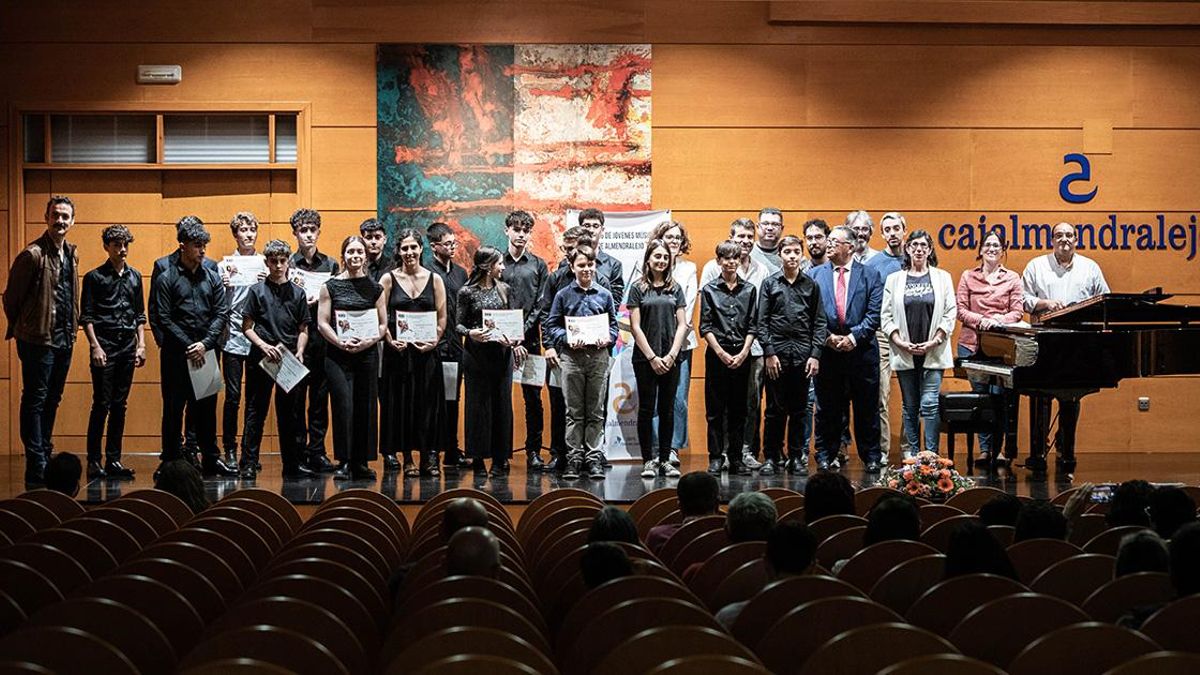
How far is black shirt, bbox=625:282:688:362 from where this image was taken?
8586 millimetres

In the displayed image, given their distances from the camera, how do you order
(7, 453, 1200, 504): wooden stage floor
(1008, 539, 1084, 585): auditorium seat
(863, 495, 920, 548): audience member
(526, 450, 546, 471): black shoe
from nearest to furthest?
(1008, 539, 1084, 585): auditorium seat, (863, 495, 920, 548): audience member, (7, 453, 1200, 504): wooden stage floor, (526, 450, 546, 471): black shoe

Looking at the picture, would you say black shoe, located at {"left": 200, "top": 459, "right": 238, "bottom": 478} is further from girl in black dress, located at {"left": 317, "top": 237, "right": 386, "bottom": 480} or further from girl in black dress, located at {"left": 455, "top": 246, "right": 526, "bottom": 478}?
girl in black dress, located at {"left": 455, "top": 246, "right": 526, "bottom": 478}

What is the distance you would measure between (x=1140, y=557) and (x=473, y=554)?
180cm

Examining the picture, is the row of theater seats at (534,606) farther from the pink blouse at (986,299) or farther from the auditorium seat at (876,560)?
the pink blouse at (986,299)

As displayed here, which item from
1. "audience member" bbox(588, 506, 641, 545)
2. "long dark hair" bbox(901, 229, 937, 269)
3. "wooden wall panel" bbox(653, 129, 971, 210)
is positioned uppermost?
"wooden wall panel" bbox(653, 129, 971, 210)

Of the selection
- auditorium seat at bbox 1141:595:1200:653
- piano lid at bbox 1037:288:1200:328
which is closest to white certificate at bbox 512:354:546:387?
piano lid at bbox 1037:288:1200:328

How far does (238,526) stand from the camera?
489cm

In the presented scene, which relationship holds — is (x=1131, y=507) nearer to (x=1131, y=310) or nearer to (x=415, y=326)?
(x=1131, y=310)

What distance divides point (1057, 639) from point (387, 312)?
6134 mm

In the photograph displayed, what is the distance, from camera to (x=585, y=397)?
861cm

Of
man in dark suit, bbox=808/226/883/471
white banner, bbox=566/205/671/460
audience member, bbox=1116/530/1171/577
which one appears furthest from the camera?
white banner, bbox=566/205/671/460

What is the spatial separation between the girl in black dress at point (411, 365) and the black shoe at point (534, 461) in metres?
0.71

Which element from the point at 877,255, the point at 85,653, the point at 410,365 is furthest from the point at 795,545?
the point at 877,255

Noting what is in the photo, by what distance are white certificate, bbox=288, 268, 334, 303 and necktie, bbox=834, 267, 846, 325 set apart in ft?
10.4
